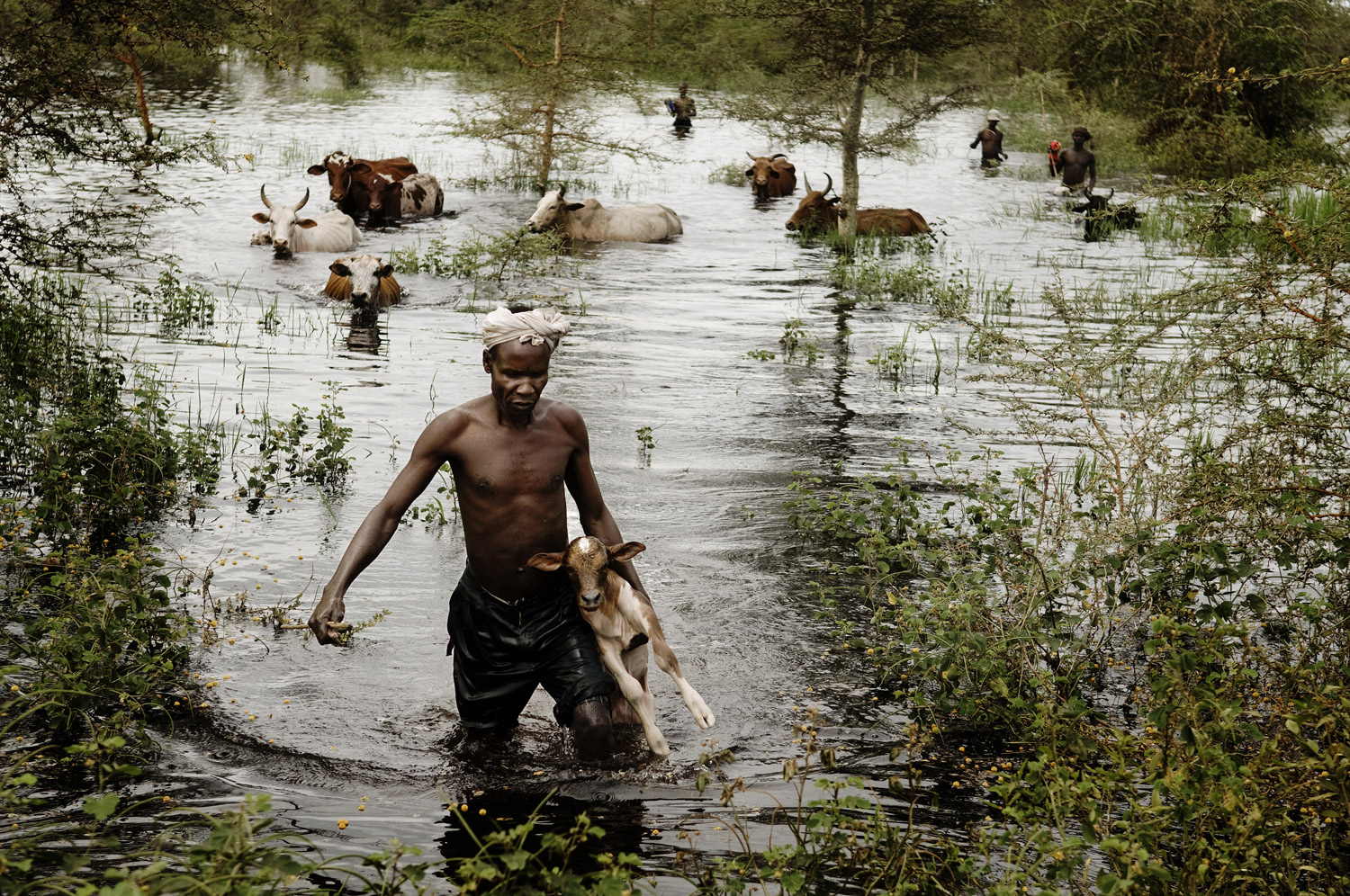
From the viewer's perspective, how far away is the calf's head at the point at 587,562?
451 centimetres

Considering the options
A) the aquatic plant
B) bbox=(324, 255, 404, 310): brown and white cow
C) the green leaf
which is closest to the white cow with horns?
bbox=(324, 255, 404, 310): brown and white cow

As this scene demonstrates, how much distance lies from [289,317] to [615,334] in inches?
137

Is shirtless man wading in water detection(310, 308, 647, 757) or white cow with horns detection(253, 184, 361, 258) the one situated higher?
white cow with horns detection(253, 184, 361, 258)

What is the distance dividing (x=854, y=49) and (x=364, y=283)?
28.2 feet

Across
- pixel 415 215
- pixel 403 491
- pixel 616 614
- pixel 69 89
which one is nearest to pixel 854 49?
pixel 415 215

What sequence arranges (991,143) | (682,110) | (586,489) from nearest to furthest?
(586,489)
(991,143)
(682,110)

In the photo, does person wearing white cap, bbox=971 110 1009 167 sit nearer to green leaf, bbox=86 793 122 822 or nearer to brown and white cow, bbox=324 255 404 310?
brown and white cow, bbox=324 255 404 310

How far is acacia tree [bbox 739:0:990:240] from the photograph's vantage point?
712 inches

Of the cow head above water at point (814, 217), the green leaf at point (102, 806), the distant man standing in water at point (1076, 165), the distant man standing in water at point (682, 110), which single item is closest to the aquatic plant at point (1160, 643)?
the green leaf at point (102, 806)

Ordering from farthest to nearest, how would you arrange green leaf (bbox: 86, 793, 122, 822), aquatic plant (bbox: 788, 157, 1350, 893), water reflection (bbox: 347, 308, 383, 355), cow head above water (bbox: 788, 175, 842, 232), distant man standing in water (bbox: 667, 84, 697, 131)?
distant man standing in water (bbox: 667, 84, 697, 131), cow head above water (bbox: 788, 175, 842, 232), water reflection (bbox: 347, 308, 383, 355), aquatic plant (bbox: 788, 157, 1350, 893), green leaf (bbox: 86, 793, 122, 822)

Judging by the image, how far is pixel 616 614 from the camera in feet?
15.0

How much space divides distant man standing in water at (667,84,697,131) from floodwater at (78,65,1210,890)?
1098 centimetres

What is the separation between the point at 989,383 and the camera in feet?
38.0

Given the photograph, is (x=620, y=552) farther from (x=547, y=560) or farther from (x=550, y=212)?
(x=550, y=212)
